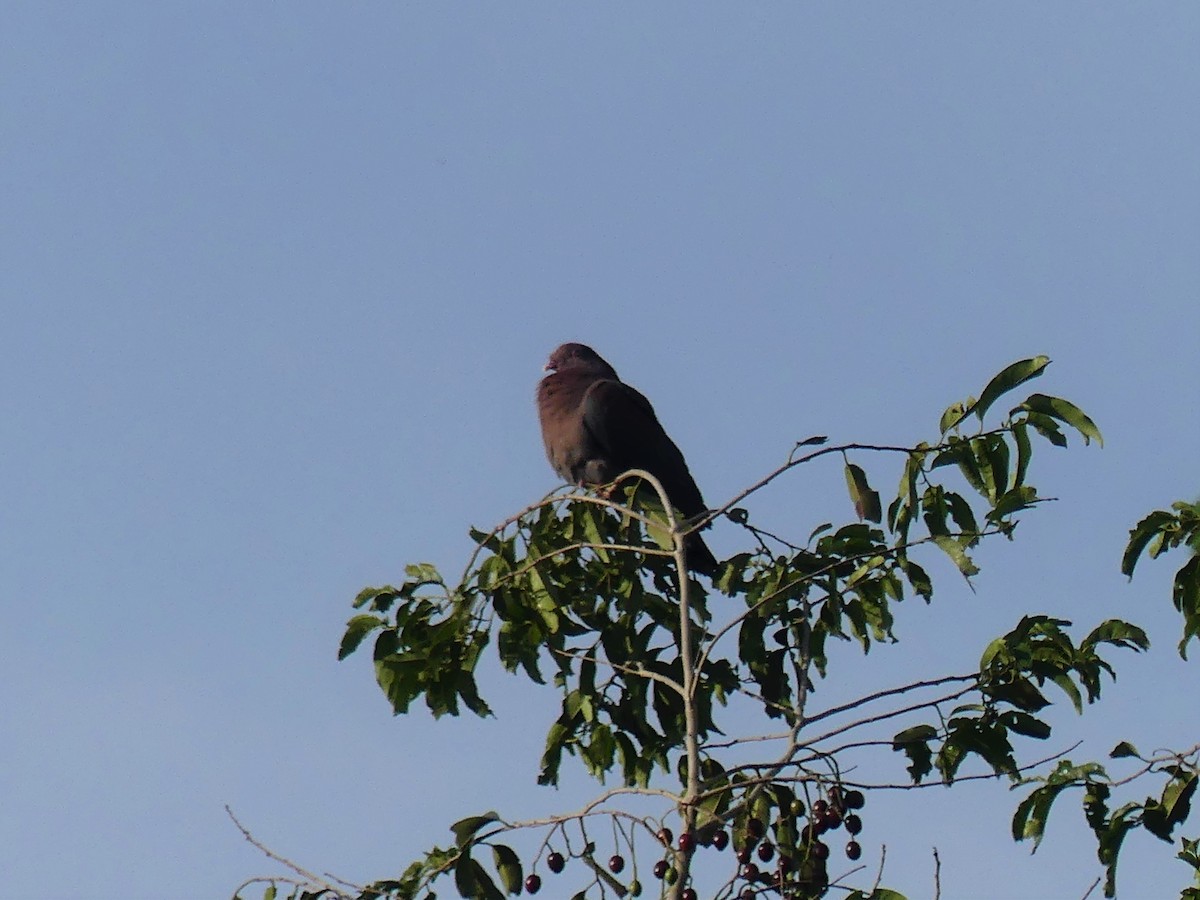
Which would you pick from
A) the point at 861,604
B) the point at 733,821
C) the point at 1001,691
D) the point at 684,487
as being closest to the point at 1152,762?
the point at 1001,691

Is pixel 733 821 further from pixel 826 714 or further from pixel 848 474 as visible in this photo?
pixel 848 474

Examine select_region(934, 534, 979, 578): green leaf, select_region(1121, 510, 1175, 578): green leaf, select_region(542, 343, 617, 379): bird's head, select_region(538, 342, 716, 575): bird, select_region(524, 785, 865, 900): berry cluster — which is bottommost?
select_region(524, 785, 865, 900): berry cluster

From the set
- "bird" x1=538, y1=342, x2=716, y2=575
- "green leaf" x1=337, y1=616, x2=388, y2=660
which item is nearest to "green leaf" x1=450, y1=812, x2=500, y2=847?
"green leaf" x1=337, y1=616, x2=388, y2=660

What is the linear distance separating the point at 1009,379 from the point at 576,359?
366 centimetres

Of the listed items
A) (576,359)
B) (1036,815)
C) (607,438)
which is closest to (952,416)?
(1036,815)

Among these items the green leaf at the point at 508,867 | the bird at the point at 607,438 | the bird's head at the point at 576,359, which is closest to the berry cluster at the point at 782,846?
the green leaf at the point at 508,867

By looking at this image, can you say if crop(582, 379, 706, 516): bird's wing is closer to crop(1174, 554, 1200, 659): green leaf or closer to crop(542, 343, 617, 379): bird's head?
crop(542, 343, 617, 379): bird's head

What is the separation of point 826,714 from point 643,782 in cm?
71

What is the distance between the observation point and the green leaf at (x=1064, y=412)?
311 cm

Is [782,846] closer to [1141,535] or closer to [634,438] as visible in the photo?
[1141,535]

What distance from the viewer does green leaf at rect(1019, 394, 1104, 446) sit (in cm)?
311

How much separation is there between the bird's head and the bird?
31 cm

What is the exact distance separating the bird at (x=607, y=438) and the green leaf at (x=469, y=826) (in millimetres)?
2570

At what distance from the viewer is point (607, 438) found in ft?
19.0
